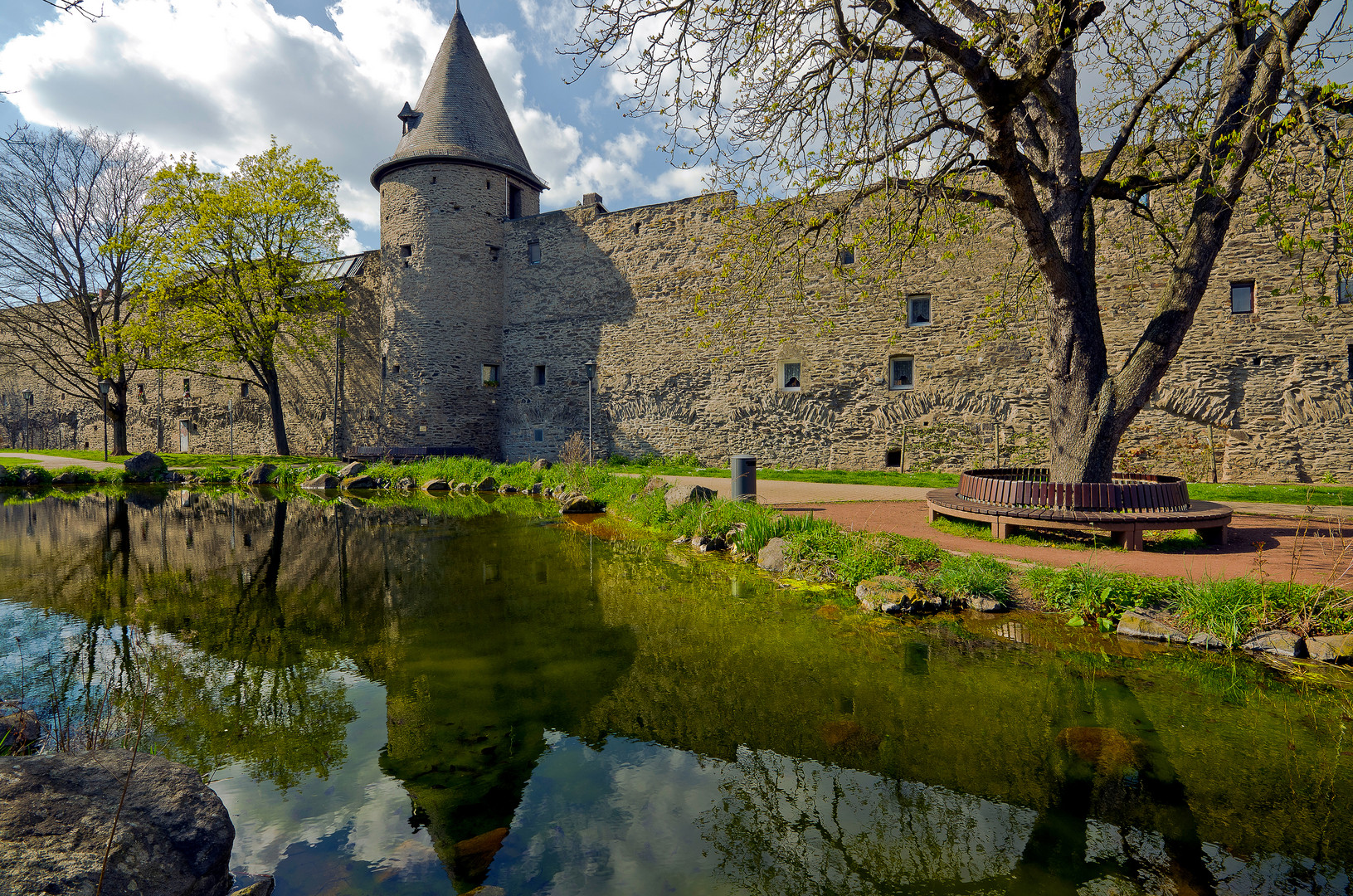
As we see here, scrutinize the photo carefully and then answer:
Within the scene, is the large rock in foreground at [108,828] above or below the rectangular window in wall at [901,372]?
below

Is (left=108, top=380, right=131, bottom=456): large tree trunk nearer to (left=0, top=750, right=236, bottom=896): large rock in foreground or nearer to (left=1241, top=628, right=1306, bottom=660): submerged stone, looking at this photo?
(left=0, top=750, right=236, bottom=896): large rock in foreground

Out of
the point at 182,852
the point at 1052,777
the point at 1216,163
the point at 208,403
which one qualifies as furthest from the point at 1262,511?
the point at 208,403

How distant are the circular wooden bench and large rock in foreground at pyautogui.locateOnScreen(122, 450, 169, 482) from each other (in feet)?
71.2

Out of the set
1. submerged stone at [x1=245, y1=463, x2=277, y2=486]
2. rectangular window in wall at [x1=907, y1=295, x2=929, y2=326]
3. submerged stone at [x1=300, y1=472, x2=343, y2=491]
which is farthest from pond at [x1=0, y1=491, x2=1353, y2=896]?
submerged stone at [x1=245, y1=463, x2=277, y2=486]

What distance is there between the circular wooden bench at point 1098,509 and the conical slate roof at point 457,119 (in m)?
18.8

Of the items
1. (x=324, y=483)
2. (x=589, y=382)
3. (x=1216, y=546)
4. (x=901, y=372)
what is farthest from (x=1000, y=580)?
(x=324, y=483)

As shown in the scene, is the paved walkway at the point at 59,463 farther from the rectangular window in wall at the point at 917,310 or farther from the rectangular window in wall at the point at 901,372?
the rectangular window in wall at the point at 917,310

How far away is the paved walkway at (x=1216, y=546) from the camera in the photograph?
5.16 metres

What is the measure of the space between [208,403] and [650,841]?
31317 mm

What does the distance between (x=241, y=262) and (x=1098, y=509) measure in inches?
975

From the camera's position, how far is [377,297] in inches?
876

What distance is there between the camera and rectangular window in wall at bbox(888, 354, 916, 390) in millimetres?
15094

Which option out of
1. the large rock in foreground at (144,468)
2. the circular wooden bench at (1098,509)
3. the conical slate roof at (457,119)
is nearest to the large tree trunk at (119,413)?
the large rock in foreground at (144,468)

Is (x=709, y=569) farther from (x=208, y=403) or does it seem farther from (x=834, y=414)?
(x=208, y=403)
